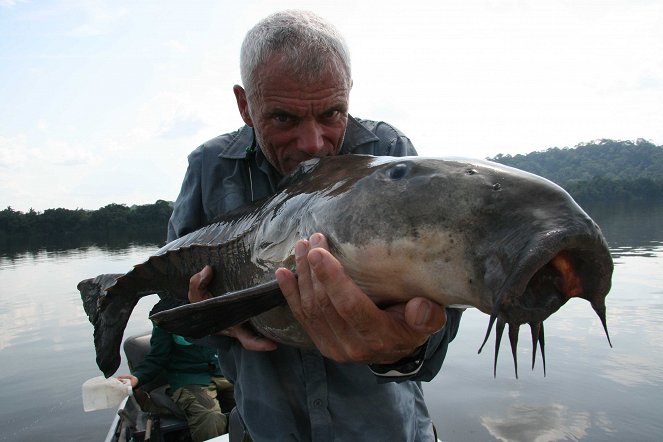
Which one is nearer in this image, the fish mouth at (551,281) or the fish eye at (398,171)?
the fish mouth at (551,281)

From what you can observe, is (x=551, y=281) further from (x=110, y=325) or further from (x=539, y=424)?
(x=539, y=424)

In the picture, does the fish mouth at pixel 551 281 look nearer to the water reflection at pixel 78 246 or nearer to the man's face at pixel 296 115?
the man's face at pixel 296 115

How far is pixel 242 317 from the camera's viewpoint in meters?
2.22

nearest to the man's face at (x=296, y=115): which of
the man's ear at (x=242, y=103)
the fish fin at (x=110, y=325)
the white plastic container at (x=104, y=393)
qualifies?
the man's ear at (x=242, y=103)

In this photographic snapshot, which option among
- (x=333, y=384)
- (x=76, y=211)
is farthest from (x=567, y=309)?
(x=76, y=211)

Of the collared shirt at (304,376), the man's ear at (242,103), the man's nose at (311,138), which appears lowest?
the collared shirt at (304,376)

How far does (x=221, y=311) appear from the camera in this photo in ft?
7.21

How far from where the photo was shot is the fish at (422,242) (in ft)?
5.35

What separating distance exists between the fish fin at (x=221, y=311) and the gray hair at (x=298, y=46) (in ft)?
3.81

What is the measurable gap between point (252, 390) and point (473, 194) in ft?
5.52

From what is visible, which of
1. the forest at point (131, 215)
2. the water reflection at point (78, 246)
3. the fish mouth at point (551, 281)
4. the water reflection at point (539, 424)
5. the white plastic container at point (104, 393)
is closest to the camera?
the fish mouth at point (551, 281)

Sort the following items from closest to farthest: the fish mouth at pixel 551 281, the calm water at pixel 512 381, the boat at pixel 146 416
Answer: the fish mouth at pixel 551 281 → the boat at pixel 146 416 → the calm water at pixel 512 381

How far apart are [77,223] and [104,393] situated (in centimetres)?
8052

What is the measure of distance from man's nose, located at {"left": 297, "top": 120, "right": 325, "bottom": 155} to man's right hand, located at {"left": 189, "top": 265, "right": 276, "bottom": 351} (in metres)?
0.88
